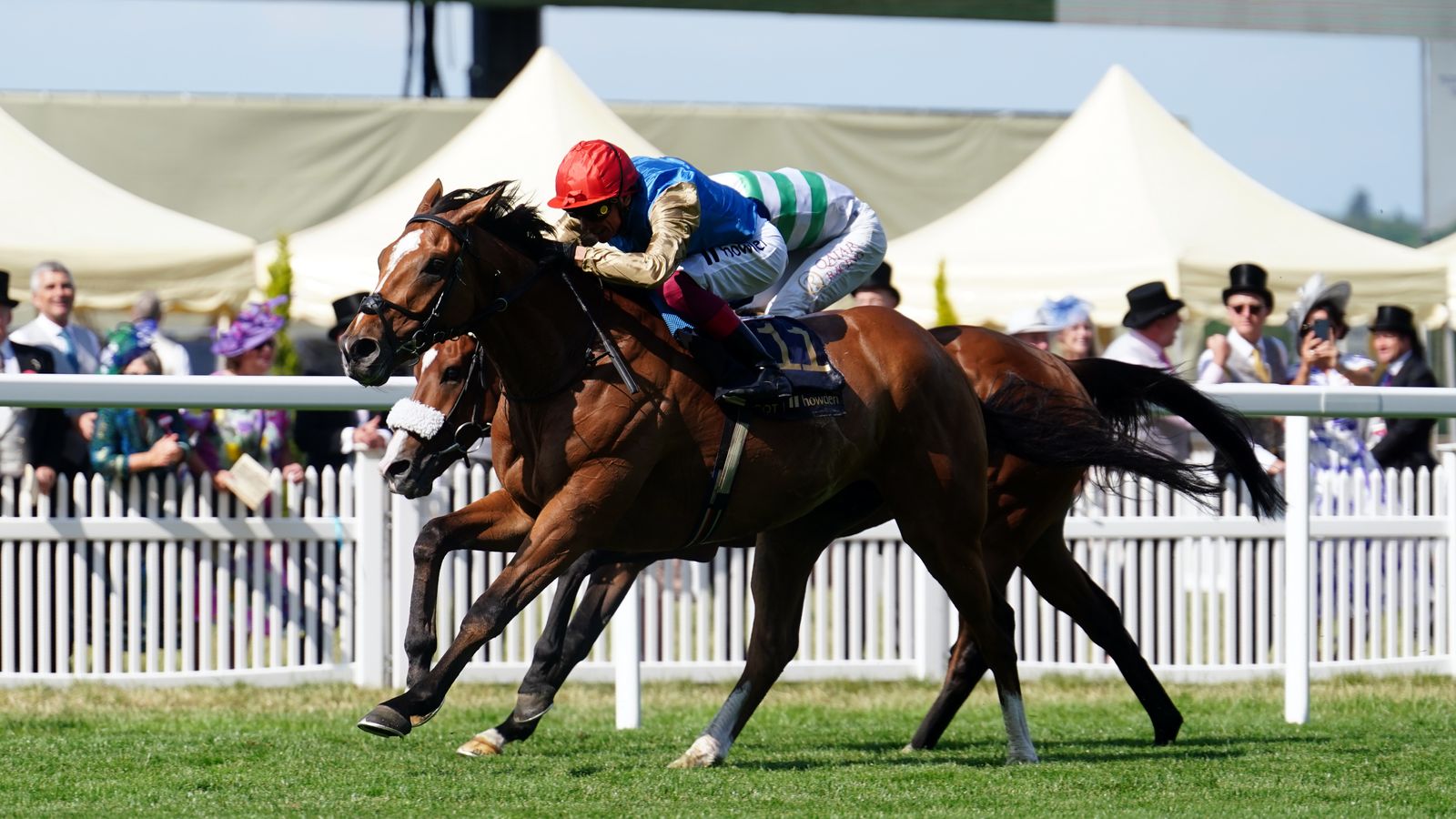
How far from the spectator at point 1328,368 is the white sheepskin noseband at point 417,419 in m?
5.24

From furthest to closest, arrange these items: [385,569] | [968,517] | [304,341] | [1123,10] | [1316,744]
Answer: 1. [1123,10]
2. [304,341]
3. [385,569]
4. [1316,744]
5. [968,517]

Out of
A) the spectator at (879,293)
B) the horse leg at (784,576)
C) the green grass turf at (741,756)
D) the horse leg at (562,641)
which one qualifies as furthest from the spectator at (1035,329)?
the horse leg at (562,641)

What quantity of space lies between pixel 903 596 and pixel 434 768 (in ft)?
11.4

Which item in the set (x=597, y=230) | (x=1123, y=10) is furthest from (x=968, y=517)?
(x=1123, y=10)

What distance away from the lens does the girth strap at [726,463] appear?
5.59 metres

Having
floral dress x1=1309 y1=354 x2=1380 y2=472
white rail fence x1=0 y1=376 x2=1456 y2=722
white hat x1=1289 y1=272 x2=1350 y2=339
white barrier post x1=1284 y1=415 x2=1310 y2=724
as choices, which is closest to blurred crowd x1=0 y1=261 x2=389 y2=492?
white rail fence x1=0 y1=376 x2=1456 y2=722

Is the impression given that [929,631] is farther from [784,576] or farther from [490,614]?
[490,614]

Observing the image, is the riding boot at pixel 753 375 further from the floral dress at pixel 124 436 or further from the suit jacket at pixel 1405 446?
the suit jacket at pixel 1405 446

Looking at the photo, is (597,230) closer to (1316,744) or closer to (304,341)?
(1316,744)

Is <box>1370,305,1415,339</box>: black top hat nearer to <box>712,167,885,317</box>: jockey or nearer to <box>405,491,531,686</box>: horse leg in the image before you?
<box>712,167,885,317</box>: jockey

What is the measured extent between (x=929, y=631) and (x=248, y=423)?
3279 millimetres

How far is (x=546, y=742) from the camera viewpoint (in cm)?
661

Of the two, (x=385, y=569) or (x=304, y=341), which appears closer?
(x=385, y=569)

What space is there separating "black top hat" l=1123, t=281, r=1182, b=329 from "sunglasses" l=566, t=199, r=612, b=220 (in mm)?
4310
